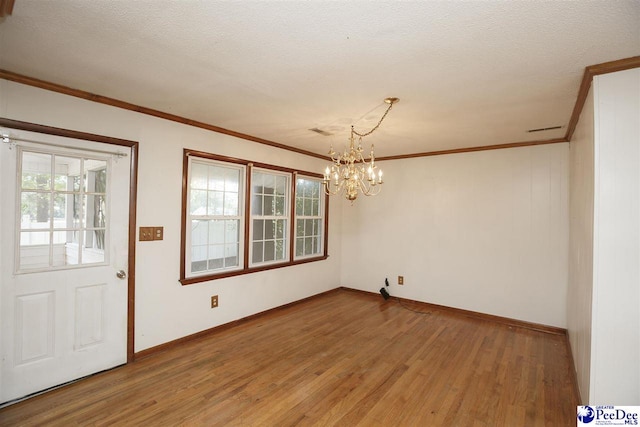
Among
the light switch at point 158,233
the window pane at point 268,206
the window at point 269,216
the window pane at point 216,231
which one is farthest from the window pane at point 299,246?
the light switch at point 158,233

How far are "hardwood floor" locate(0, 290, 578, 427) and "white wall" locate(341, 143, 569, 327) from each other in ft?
2.10

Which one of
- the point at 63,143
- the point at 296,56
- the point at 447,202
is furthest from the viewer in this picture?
the point at 447,202

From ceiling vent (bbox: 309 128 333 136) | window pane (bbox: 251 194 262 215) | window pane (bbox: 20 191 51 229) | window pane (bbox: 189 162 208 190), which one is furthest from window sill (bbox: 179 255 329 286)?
ceiling vent (bbox: 309 128 333 136)

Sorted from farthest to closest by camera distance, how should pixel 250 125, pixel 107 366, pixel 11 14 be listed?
pixel 250 125
pixel 107 366
pixel 11 14

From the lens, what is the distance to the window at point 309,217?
490 centimetres

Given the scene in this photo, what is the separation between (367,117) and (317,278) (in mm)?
3038

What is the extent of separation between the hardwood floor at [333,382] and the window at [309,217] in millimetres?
1501

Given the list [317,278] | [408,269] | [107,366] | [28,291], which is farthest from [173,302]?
[408,269]

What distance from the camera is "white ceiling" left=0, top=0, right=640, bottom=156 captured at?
1484 millimetres

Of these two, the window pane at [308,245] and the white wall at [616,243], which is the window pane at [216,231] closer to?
the window pane at [308,245]

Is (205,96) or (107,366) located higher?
(205,96)

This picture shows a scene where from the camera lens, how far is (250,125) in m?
3.45

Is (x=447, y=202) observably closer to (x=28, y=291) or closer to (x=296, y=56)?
(x=296, y=56)

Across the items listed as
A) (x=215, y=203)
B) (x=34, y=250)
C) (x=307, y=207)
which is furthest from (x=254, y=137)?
(x=34, y=250)
